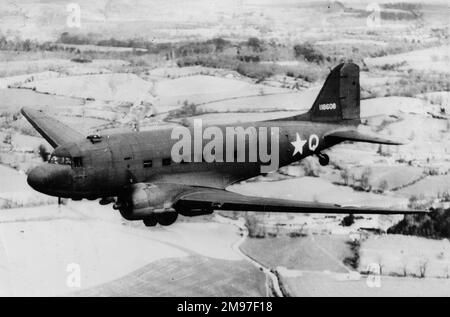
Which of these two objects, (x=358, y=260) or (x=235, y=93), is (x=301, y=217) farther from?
(x=235, y=93)

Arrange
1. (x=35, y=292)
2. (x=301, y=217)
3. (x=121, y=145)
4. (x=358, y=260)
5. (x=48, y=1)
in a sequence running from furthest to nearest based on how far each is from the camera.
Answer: (x=48, y=1) → (x=301, y=217) → (x=121, y=145) → (x=358, y=260) → (x=35, y=292)

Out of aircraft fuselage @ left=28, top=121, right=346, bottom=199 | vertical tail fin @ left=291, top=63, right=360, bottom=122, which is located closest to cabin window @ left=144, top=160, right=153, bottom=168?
aircraft fuselage @ left=28, top=121, right=346, bottom=199

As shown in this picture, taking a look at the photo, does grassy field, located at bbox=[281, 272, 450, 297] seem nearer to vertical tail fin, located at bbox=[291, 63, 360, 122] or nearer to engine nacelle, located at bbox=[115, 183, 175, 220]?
engine nacelle, located at bbox=[115, 183, 175, 220]

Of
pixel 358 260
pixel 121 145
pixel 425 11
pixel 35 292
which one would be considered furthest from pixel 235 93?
pixel 35 292

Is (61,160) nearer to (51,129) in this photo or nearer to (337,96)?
(51,129)

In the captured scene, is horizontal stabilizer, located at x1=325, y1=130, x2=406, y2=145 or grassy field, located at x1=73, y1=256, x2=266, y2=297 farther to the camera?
horizontal stabilizer, located at x1=325, y1=130, x2=406, y2=145

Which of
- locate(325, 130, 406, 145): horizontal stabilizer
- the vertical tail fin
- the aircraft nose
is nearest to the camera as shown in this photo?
the aircraft nose
